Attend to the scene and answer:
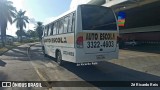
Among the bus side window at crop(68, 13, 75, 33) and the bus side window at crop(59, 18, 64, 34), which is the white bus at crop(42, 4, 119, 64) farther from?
the bus side window at crop(59, 18, 64, 34)

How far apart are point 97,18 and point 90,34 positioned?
0.96 meters

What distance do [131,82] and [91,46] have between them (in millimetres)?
2591

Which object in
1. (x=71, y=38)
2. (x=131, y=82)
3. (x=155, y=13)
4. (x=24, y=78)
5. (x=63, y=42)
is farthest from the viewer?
(x=155, y=13)

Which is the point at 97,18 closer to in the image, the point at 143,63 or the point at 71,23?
the point at 71,23

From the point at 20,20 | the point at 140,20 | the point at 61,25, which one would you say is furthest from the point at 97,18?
the point at 20,20

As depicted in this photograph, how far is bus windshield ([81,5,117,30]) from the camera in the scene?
30.1 feet

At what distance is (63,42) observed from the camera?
10789mm

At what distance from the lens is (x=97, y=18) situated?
9.45 meters

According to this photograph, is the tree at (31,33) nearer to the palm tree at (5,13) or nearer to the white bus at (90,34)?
the palm tree at (5,13)

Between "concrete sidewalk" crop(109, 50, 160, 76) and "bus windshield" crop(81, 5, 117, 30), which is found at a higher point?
"bus windshield" crop(81, 5, 117, 30)

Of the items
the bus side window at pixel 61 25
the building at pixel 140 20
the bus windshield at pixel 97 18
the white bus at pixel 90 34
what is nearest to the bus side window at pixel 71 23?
the white bus at pixel 90 34

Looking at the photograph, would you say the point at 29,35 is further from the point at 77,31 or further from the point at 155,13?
the point at 77,31

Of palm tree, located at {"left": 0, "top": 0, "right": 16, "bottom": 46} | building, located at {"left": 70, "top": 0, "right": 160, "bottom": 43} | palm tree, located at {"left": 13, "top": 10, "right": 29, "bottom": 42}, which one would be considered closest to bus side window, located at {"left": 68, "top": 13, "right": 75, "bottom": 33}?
building, located at {"left": 70, "top": 0, "right": 160, "bottom": 43}

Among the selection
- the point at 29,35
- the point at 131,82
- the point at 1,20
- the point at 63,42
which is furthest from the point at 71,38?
the point at 29,35
